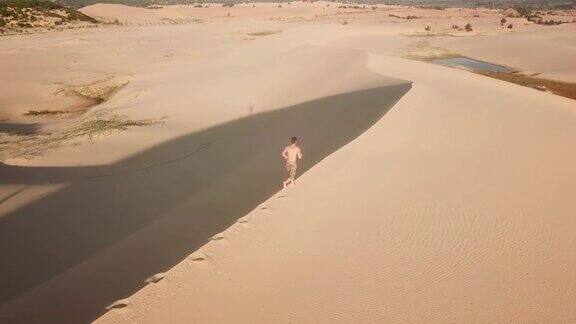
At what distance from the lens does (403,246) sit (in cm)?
698

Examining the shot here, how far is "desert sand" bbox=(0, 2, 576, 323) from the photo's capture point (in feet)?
19.2

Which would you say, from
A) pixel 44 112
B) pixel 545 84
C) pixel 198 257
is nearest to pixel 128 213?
pixel 198 257

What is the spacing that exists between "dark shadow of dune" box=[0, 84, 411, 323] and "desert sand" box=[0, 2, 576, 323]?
48mm

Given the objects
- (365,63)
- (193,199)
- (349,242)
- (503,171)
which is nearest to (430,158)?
(503,171)

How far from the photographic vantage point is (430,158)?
10641 mm

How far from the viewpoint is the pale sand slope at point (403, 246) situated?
5570 mm

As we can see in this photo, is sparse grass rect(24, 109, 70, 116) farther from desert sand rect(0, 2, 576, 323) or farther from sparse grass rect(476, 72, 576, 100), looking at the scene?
sparse grass rect(476, 72, 576, 100)

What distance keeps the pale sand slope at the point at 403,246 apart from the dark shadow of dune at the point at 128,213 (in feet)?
4.98

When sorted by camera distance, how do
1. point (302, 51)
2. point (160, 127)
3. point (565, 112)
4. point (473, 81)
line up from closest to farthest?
point (565, 112), point (160, 127), point (473, 81), point (302, 51)

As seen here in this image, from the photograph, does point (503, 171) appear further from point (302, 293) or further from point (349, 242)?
point (302, 293)

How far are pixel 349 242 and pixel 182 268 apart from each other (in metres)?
2.70

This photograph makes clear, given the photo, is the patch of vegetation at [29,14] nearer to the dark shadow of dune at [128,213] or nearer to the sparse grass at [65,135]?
the sparse grass at [65,135]

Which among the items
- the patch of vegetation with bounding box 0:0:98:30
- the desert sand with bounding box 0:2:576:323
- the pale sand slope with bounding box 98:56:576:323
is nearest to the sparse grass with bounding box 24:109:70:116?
the desert sand with bounding box 0:2:576:323

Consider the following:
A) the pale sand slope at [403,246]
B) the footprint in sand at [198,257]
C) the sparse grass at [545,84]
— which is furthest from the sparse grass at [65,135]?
the sparse grass at [545,84]
